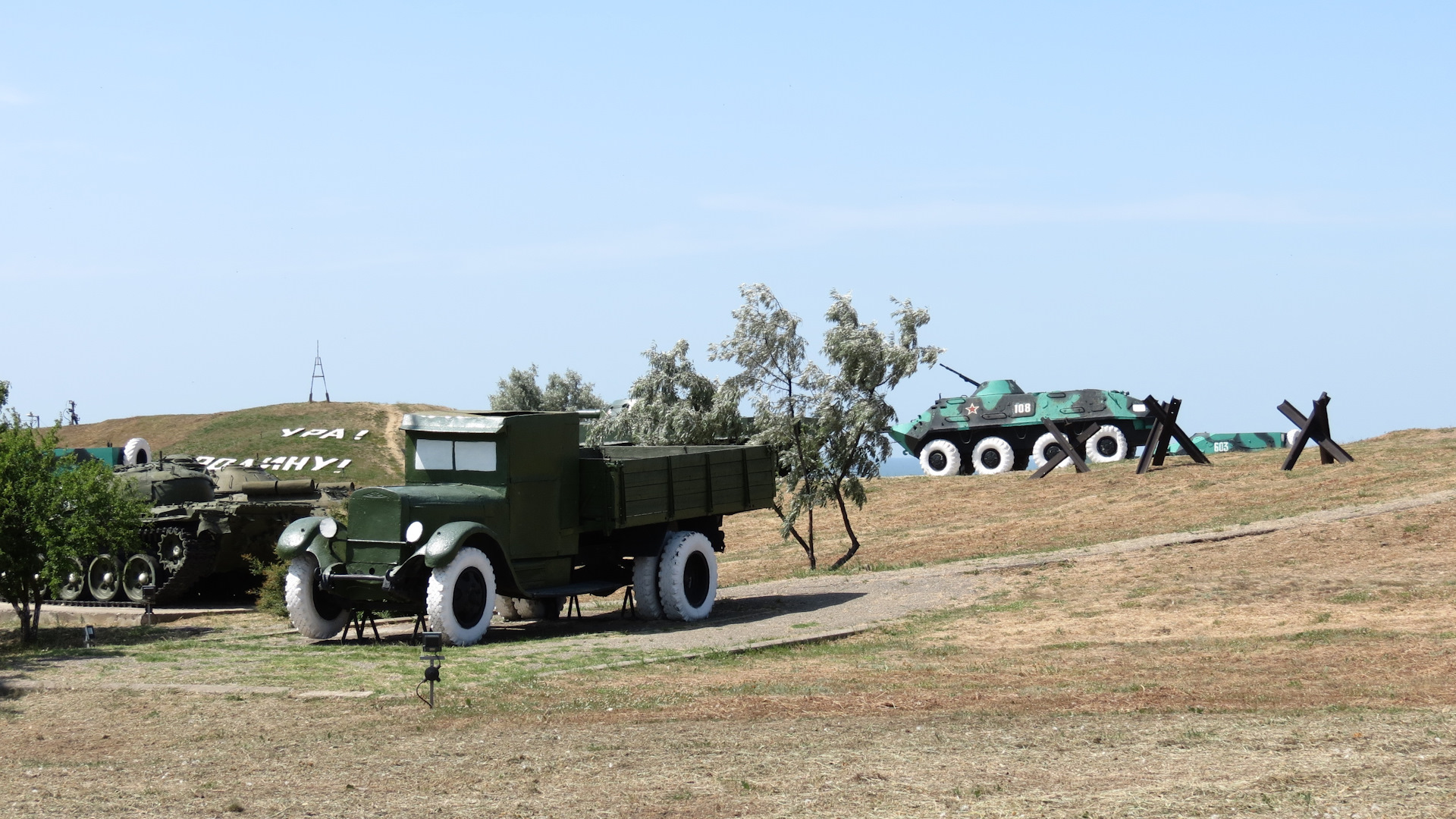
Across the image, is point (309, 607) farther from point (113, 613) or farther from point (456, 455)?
point (113, 613)

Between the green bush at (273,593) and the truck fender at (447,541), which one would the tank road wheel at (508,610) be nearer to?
the truck fender at (447,541)

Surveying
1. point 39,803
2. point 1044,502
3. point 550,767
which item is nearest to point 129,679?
point 39,803

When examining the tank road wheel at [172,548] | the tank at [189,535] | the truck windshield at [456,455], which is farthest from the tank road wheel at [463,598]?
the tank road wheel at [172,548]

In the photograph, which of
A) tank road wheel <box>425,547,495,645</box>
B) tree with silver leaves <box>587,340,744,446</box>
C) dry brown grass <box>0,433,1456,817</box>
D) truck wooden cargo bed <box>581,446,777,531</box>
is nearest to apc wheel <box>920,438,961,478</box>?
tree with silver leaves <box>587,340,744,446</box>

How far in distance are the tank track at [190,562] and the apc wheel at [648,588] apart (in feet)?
29.2

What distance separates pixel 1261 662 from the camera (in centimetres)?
1372

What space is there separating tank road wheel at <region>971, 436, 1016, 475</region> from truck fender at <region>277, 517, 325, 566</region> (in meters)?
29.4

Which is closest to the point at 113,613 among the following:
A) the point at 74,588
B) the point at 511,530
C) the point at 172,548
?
the point at 172,548

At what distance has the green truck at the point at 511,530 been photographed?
1586 cm

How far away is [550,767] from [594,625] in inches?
354

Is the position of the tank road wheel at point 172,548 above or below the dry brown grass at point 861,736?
above

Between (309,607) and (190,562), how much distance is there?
25.4 feet

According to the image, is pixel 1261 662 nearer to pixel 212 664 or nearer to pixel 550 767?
pixel 550 767

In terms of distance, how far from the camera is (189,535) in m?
23.4
